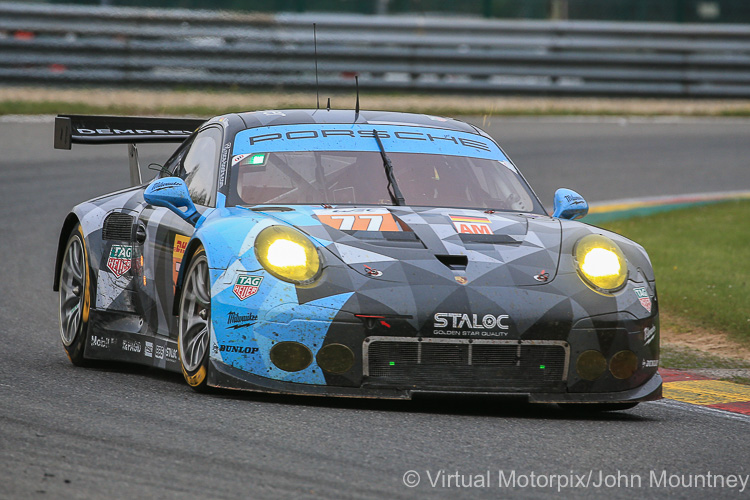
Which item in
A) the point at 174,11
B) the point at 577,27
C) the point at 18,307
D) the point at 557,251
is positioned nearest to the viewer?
the point at 557,251

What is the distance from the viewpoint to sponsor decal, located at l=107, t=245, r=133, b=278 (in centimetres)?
658

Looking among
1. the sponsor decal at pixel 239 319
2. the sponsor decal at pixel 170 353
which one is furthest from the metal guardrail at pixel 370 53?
the sponsor decal at pixel 239 319

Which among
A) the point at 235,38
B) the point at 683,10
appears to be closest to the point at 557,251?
the point at 235,38

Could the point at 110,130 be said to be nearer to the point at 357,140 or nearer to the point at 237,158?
the point at 237,158

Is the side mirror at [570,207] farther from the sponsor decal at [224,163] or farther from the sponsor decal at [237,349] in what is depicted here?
the sponsor decal at [237,349]

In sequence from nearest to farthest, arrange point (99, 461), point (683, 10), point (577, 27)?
point (99, 461)
point (577, 27)
point (683, 10)

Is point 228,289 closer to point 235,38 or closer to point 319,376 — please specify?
point 319,376

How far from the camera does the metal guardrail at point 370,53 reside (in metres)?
17.6

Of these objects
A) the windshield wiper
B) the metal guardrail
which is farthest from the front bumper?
the metal guardrail

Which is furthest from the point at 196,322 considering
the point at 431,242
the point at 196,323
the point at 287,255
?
the point at 431,242

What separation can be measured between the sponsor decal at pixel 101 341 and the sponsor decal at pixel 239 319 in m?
1.49

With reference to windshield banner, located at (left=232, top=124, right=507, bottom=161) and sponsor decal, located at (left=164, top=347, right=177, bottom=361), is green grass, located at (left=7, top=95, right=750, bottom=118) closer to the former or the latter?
windshield banner, located at (left=232, top=124, right=507, bottom=161)

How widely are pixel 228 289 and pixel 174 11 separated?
13.9 meters

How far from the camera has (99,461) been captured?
4176 mm
